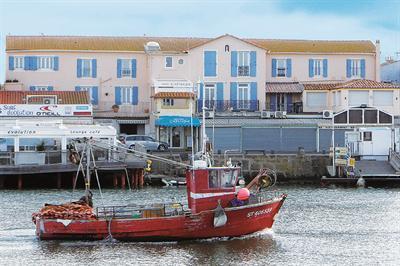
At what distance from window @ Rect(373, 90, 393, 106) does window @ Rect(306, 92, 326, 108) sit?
4.59 metres

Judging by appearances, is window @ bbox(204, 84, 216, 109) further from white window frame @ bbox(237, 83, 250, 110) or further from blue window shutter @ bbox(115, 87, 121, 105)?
blue window shutter @ bbox(115, 87, 121, 105)

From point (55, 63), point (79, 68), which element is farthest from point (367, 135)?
point (55, 63)

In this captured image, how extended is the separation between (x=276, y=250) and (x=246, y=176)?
113 feet

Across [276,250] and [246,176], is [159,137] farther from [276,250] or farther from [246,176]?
[276,250]

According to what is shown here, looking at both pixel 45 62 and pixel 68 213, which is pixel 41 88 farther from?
pixel 68 213

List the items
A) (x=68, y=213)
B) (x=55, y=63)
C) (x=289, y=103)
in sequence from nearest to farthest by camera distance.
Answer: (x=68, y=213)
(x=55, y=63)
(x=289, y=103)

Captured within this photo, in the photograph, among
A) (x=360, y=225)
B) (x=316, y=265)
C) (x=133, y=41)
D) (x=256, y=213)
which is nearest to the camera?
(x=316, y=265)

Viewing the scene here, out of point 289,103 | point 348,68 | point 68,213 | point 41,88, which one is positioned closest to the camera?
point 68,213

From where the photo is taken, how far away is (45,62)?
84.3 m

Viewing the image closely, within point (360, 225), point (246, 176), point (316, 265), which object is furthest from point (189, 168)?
point (246, 176)

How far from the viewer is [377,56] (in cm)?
8862

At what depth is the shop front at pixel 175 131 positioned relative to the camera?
262 ft

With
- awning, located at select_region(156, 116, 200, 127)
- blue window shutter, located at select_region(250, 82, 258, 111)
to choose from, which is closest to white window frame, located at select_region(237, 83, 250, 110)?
blue window shutter, located at select_region(250, 82, 258, 111)

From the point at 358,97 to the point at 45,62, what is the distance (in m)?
26.5
